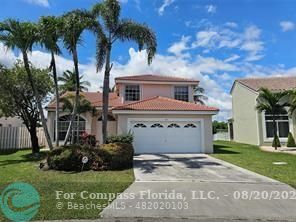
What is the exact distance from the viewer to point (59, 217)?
6.23 metres

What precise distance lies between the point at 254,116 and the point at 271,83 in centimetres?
479

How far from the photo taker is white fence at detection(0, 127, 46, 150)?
2491 cm

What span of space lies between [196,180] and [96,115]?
14004 mm

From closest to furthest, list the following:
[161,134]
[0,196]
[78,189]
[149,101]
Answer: [0,196] < [78,189] < [161,134] < [149,101]

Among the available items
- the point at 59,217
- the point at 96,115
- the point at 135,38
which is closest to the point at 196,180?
the point at 59,217

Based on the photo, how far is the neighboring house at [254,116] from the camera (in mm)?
25562

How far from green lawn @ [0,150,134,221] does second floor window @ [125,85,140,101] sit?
1271 cm

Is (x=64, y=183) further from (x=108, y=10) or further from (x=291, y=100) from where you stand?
(x=291, y=100)

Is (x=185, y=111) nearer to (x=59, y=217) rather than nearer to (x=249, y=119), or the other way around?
(x=249, y=119)

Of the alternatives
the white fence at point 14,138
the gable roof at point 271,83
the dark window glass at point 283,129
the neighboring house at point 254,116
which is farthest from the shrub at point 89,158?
the gable roof at point 271,83

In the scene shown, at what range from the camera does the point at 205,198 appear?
786 centimetres

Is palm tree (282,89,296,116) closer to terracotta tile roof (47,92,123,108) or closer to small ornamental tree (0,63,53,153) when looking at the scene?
terracotta tile roof (47,92,123,108)

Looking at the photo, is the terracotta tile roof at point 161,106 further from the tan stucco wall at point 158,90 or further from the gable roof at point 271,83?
the gable roof at point 271,83

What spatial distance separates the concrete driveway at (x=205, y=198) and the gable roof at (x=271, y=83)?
58.9ft
